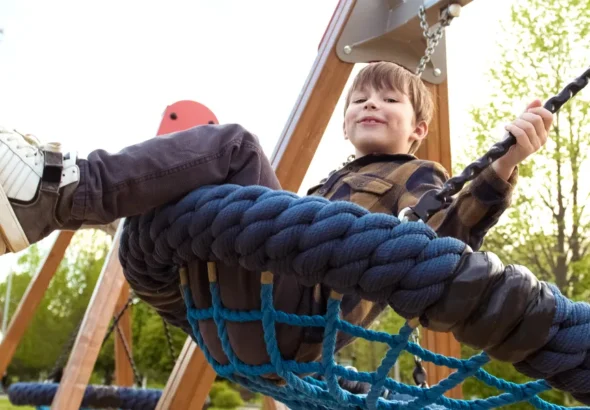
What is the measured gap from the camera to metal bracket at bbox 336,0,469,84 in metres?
1.56

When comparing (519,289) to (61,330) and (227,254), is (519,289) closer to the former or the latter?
(227,254)

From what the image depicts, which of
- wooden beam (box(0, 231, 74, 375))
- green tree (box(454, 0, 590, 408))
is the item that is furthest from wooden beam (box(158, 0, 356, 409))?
green tree (box(454, 0, 590, 408))

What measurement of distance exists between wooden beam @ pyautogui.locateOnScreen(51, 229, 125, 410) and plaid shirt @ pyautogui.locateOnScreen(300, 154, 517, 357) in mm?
817

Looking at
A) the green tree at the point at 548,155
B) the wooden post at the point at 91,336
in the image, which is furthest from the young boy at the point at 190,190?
the green tree at the point at 548,155

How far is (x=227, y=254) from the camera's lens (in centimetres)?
65

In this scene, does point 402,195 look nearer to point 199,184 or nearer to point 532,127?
point 532,127

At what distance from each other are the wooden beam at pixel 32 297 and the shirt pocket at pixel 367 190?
6.83ft

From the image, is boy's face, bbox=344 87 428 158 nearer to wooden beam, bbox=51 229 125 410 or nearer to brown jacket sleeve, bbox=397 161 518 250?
brown jacket sleeve, bbox=397 161 518 250

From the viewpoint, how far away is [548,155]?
6.09m

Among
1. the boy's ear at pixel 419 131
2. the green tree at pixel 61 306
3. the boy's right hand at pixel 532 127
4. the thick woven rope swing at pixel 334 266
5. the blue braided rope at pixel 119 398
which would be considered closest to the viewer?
the thick woven rope swing at pixel 334 266

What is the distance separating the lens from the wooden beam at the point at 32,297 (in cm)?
286

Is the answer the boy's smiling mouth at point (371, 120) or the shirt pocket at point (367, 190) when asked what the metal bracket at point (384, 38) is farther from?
the shirt pocket at point (367, 190)

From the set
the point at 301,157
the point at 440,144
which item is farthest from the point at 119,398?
the point at 440,144

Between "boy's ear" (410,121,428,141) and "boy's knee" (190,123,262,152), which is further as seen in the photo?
"boy's ear" (410,121,428,141)
